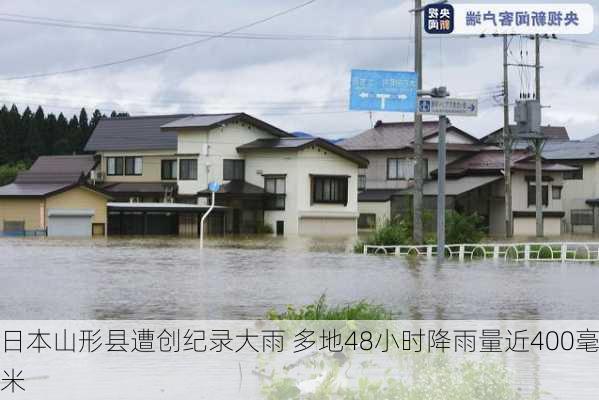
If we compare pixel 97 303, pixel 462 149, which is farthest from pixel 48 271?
pixel 462 149

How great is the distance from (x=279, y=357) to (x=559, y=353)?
3183mm

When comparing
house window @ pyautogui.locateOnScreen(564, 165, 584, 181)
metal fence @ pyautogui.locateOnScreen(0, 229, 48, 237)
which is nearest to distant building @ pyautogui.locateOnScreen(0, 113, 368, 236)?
metal fence @ pyautogui.locateOnScreen(0, 229, 48, 237)

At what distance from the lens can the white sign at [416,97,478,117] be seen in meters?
25.3

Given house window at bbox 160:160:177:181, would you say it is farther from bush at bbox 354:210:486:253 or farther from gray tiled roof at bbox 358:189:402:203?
bush at bbox 354:210:486:253

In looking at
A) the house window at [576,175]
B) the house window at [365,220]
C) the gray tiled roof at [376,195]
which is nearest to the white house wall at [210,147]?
the gray tiled roof at [376,195]

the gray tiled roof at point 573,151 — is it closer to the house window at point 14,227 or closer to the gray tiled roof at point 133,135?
the gray tiled roof at point 133,135

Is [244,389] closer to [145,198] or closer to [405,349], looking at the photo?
[405,349]

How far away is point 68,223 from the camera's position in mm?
52688

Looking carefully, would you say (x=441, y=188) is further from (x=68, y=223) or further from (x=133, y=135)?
(x=133, y=135)

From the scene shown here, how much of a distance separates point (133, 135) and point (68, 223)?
13940mm

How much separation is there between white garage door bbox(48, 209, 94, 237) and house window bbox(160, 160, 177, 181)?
1042 centimetres

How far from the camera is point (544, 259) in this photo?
29.5 m

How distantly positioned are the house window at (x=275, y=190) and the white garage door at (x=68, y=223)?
37.1ft

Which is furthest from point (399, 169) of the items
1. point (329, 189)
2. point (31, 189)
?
point (31, 189)
